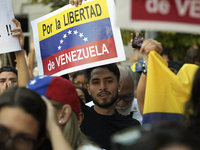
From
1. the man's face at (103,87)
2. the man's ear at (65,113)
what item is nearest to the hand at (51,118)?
the man's ear at (65,113)

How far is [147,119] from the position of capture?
2.36 meters

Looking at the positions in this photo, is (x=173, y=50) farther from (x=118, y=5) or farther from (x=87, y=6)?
(x=118, y=5)

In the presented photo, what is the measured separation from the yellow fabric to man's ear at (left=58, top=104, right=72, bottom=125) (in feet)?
2.33

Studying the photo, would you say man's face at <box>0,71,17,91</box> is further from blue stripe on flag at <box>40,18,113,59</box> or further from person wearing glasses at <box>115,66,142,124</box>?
person wearing glasses at <box>115,66,142,124</box>

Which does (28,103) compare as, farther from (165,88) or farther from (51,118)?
(165,88)

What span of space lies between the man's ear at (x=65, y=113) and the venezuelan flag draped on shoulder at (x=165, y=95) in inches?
28.0

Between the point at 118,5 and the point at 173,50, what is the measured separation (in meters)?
8.76

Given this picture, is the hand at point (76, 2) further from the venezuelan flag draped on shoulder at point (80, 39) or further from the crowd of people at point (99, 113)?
the crowd of people at point (99, 113)

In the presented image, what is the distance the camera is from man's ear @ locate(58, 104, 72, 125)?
185 centimetres

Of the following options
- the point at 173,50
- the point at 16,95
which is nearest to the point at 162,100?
the point at 16,95

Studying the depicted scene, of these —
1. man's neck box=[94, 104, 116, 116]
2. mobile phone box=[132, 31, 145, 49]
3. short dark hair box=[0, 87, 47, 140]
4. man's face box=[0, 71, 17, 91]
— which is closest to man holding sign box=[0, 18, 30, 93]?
man's face box=[0, 71, 17, 91]

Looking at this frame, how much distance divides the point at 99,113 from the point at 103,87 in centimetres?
26

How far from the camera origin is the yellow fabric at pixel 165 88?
235 cm

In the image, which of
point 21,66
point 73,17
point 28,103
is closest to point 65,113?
point 28,103
